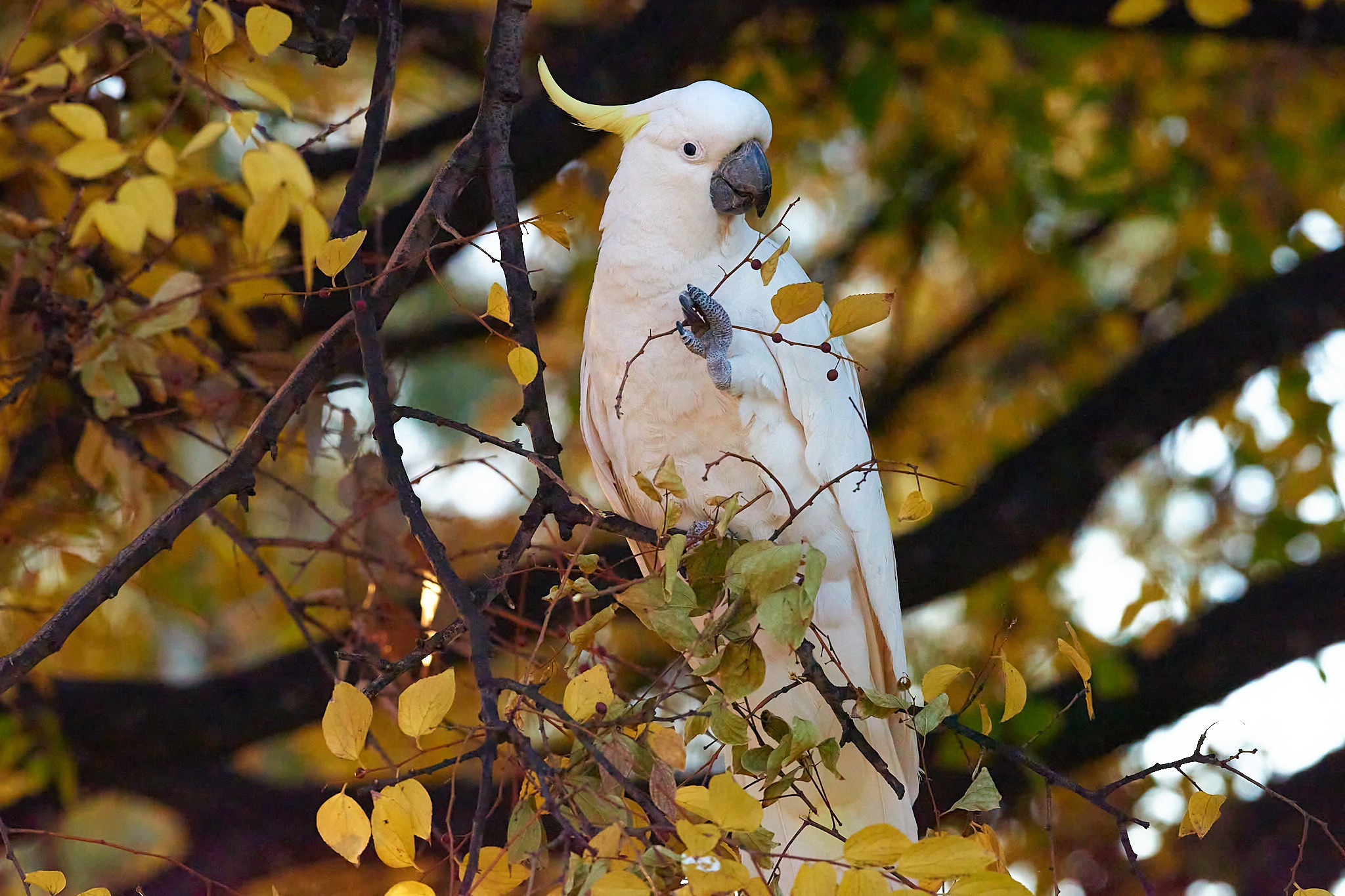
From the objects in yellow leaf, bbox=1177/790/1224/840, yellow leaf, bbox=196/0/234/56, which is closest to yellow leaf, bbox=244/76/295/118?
yellow leaf, bbox=196/0/234/56

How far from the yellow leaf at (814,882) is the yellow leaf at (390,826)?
1.09 feet

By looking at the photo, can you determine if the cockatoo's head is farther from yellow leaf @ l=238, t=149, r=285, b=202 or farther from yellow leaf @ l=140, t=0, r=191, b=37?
yellow leaf @ l=238, t=149, r=285, b=202

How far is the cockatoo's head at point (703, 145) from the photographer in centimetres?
172

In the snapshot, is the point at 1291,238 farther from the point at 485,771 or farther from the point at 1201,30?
the point at 485,771

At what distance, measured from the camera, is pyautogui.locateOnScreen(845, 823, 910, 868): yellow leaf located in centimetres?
95

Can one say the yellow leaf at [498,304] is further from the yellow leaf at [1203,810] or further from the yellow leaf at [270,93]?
the yellow leaf at [1203,810]

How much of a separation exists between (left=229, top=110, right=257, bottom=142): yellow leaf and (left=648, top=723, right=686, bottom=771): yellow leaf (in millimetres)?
609

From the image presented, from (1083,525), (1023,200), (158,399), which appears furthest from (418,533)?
(1023,200)

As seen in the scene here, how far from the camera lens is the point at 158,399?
1840 millimetres

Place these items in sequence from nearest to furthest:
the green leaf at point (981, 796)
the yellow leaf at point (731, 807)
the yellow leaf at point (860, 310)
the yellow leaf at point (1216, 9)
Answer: the yellow leaf at point (731, 807), the yellow leaf at point (860, 310), the green leaf at point (981, 796), the yellow leaf at point (1216, 9)

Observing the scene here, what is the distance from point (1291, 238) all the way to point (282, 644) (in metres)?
3.32

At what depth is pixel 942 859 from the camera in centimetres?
95

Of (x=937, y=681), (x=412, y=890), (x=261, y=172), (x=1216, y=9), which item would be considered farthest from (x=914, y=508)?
(x=1216, y=9)

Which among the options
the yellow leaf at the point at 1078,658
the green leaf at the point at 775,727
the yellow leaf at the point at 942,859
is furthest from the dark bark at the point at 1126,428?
the yellow leaf at the point at 942,859
